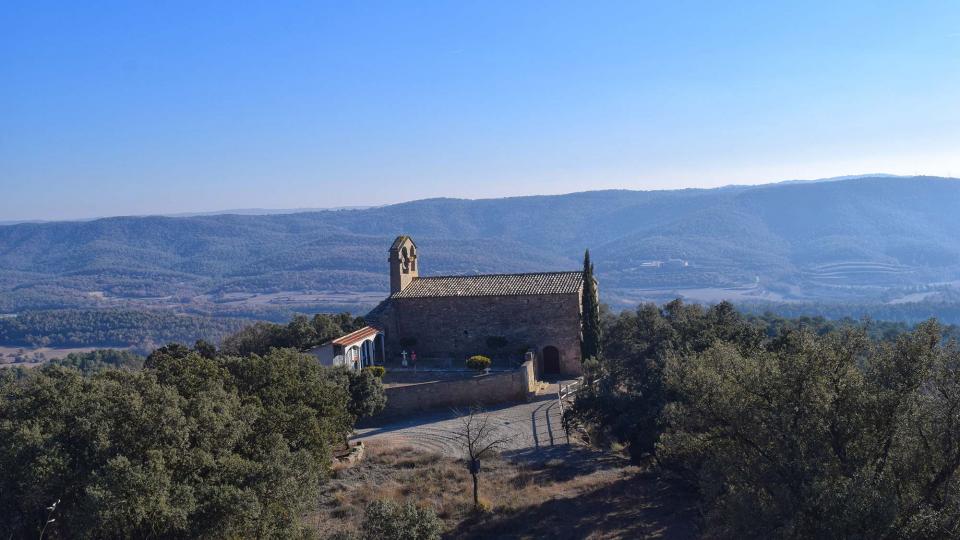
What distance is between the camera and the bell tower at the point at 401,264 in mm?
34125

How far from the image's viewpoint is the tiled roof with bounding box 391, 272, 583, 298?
31.6m

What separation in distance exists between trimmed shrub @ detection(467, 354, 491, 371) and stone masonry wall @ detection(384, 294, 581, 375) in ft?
7.31

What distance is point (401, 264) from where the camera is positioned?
34125 mm

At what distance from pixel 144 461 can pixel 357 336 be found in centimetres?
1794

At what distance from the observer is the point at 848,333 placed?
490 inches

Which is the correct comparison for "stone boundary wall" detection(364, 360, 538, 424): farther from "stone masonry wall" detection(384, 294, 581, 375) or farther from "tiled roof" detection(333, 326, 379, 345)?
"stone masonry wall" detection(384, 294, 581, 375)

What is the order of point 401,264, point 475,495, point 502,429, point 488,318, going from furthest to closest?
point 401,264
point 488,318
point 502,429
point 475,495

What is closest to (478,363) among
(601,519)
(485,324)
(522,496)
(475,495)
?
(485,324)

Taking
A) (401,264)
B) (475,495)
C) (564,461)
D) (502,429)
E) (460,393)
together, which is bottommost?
(564,461)

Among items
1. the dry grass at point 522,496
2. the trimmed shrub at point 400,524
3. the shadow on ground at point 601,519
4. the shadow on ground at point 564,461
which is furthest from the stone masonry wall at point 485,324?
the trimmed shrub at point 400,524

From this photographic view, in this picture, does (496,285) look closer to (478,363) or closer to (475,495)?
(478,363)

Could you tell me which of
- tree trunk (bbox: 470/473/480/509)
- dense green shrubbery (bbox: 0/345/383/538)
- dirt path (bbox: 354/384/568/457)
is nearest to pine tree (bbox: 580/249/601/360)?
dirt path (bbox: 354/384/568/457)

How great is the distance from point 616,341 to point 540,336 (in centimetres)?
349

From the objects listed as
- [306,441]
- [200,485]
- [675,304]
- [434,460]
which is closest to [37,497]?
[200,485]
